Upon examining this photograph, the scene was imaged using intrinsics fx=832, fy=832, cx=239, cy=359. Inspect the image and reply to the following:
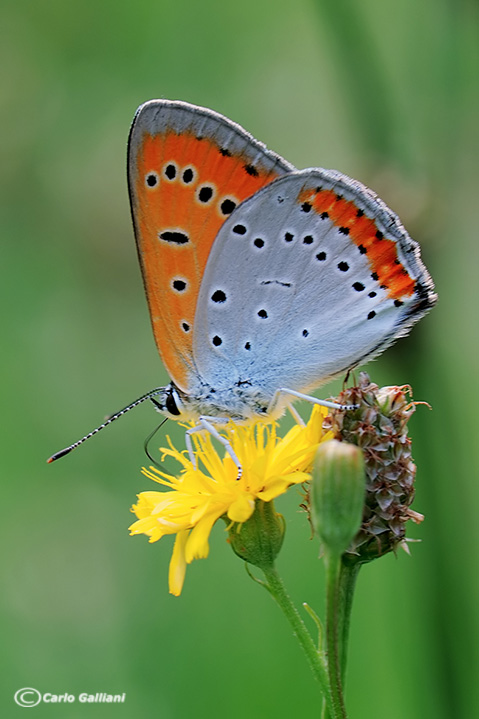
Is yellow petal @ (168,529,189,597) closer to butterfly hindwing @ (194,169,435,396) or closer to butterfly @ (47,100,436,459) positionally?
butterfly @ (47,100,436,459)

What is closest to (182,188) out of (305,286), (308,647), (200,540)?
(305,286)

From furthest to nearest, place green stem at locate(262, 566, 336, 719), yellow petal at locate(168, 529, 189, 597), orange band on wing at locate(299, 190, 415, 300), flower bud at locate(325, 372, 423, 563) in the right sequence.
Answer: orange band on wing at locate(299, 190, 415, 300)
yellow petal at locate(168, 529, 189, 597)
flower bud at locate(325, 372, 423, 563)
green stem at locate(262, 566, 336, 719)

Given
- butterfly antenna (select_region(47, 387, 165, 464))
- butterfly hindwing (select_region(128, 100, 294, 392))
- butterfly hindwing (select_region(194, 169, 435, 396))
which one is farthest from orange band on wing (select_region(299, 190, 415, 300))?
butterfly antenna (select_region(47, 387, 165, 464))

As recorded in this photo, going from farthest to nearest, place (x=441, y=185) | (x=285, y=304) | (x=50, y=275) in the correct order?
(x=50, y=275) → (x=441, y=185) → (x=285, y=304)

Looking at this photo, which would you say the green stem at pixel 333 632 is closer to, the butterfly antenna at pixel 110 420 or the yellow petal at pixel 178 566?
the yellow petal at pixel 178 566

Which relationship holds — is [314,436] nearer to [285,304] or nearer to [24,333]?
[285,304]

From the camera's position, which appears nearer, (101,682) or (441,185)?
(441,185)

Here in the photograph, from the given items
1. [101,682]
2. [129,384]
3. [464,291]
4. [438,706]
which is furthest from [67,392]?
[438,706]

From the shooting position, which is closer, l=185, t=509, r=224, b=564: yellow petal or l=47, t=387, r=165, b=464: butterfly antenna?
l=185, t=509, r=224, b=564: yellow petal
